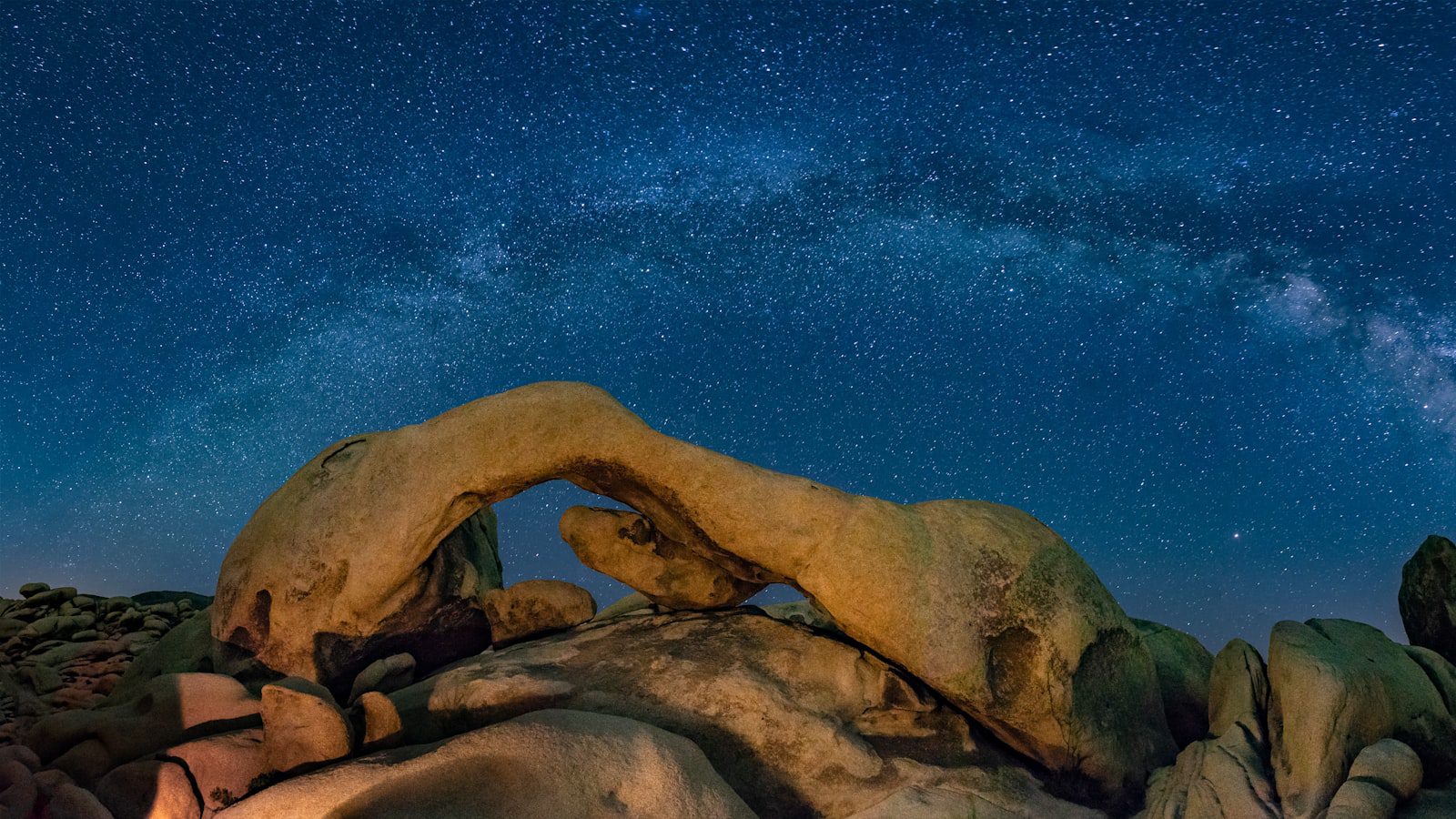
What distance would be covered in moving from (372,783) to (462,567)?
5.59 metres

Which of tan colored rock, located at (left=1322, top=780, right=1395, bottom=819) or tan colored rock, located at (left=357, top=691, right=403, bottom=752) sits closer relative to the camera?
tan colored rock, located at (left=1322, top=780, right=1395, bottom=819)

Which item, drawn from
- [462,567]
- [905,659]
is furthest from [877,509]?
[462,567]

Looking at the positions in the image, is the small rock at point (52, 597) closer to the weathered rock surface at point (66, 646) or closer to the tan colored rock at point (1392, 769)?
the weathered rock surface at point (66, 646)

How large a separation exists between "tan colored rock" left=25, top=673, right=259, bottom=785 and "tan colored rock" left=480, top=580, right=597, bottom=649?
3387 millimetres

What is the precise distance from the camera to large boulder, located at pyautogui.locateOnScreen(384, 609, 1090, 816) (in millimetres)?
9836

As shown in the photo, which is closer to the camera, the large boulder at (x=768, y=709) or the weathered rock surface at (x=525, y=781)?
the weathered rock surface at (x=525, y=781)

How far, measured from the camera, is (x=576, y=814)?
761 cm

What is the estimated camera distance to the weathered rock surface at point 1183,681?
483 inches

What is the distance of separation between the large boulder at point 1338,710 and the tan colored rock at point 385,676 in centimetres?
1024

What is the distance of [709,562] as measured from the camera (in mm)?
12281

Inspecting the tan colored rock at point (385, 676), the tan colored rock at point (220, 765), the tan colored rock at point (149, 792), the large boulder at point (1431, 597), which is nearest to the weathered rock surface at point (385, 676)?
the tan colored rock at point (385, 676)

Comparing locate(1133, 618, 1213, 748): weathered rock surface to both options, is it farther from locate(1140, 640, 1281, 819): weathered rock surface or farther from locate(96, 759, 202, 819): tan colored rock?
locate(96, 759, 202, 819): tan colored rock

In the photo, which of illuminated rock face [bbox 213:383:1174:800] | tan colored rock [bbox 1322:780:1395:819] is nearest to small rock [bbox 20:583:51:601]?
illuminated rock face [bbox 213:383:1174:800]

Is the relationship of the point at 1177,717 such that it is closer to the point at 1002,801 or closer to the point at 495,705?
the point at 1002,801
